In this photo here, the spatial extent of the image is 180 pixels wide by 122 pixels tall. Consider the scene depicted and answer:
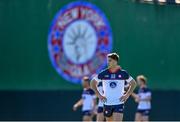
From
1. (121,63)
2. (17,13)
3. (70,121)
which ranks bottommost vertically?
(70,121)

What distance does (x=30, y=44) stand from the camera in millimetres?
26016

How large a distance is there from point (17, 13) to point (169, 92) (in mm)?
5770

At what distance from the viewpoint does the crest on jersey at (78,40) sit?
26.4m

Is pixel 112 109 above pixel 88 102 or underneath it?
above

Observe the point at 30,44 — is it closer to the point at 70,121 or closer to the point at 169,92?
the point at 70,121

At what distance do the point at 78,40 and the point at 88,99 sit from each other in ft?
14.7

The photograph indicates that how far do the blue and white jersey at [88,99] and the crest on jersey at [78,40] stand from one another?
12.8ft

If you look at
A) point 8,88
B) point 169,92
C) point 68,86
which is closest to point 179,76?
point 169,92

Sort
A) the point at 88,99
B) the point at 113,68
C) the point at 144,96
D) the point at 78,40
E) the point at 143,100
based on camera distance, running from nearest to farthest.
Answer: the point at 113,68
the point at 88,99
the point at 144,96
the point at 143,100
the point at 78,40

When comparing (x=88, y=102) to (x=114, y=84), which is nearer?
(x=114, y=84)

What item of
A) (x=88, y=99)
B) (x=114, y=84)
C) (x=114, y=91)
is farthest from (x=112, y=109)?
(x=88, y=99)

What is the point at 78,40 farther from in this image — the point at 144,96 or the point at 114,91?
the point at 114,91

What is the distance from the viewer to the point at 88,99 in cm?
2250

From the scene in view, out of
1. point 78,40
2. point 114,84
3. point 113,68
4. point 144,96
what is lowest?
point 144,96
